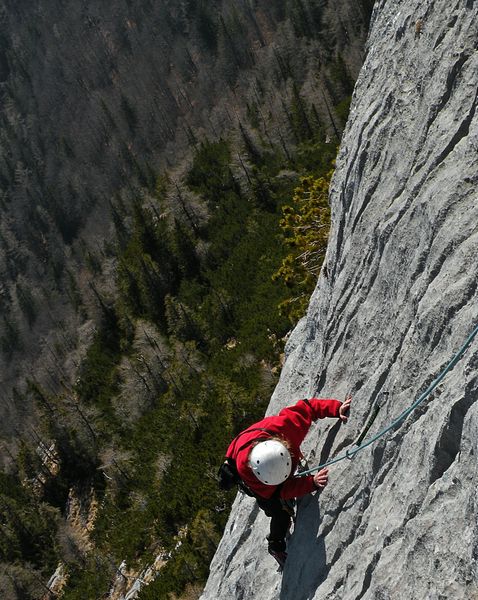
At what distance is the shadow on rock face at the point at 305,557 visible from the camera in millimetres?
6367

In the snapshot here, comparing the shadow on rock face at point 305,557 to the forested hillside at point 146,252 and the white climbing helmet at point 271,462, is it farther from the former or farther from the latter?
the forested hillside at point 146,252

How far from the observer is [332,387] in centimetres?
759

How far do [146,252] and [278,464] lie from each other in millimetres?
89424

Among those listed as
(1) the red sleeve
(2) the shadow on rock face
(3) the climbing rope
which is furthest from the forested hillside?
(3) the climbing rope

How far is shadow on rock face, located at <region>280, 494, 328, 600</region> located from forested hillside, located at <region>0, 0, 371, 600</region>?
15.6m

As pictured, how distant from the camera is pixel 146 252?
Answer: 94.3 metres

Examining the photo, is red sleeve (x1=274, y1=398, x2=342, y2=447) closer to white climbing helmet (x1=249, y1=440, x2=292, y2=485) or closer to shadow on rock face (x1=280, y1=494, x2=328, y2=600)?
white climbing helmet (x1=249, y1=440, x2=292, y2=485)

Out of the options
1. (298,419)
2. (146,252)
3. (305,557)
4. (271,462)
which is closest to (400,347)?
(298,419)

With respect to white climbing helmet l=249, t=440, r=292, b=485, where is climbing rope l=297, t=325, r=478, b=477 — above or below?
above

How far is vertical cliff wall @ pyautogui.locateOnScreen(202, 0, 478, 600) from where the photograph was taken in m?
4.66

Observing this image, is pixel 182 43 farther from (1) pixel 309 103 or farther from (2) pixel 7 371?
(2) pixel 7 371

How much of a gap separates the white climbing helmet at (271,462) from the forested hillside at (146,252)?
617 inches

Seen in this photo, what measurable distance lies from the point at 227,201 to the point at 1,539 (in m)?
55.2

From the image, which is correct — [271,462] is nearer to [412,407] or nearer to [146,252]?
[412,407]
